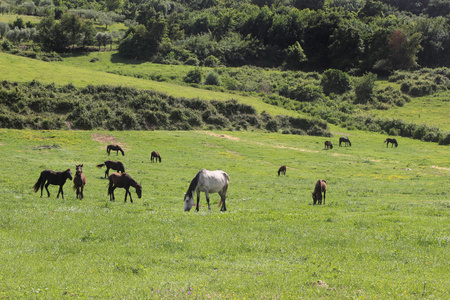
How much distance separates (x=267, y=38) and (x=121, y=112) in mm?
111484

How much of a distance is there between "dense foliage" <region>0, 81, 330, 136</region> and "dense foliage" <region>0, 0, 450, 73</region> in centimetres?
5410

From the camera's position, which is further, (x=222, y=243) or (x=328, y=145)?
(x=328, y=145)

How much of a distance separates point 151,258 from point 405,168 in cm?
4128

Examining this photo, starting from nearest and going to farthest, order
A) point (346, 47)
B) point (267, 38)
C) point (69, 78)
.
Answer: point (69, 78), point (346, 47), point (267, 38)

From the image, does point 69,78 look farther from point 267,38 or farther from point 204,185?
point 267,38

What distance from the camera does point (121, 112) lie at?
6209 centimetres

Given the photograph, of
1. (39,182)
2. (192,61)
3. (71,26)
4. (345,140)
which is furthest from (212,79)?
(39,182)

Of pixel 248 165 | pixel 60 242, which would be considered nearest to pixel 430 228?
pixel 60 242

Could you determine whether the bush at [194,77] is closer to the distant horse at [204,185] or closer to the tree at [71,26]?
the tree at [71,26]

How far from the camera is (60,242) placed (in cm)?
1225

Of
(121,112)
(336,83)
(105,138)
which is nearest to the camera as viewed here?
(105,138)

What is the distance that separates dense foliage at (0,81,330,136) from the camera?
55.7m

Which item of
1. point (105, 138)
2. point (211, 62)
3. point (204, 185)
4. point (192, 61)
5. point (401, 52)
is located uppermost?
point (401, 52)

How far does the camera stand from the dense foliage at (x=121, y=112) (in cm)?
5569
